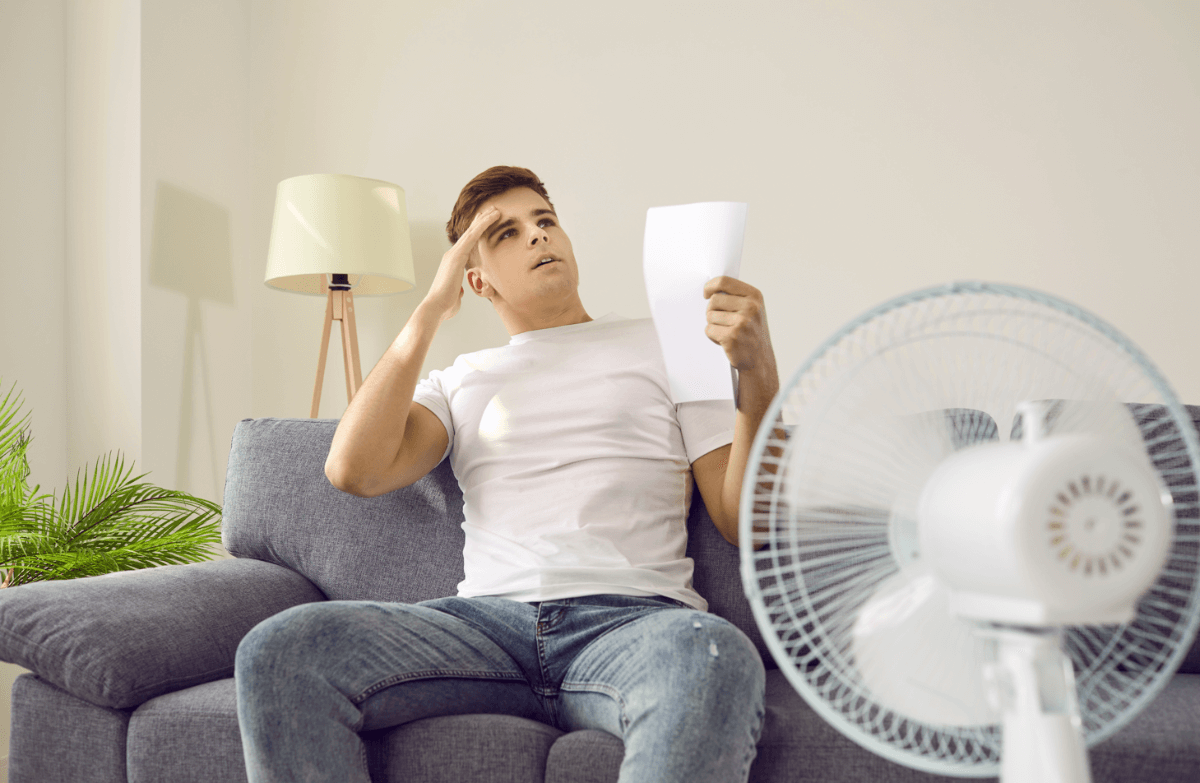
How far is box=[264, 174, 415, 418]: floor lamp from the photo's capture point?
2275 millimetres

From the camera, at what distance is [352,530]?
1498mm

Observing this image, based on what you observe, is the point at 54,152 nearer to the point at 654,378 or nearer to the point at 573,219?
the point at 573,219

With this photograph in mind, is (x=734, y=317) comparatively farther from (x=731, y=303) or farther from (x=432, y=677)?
(x=432, y=677)

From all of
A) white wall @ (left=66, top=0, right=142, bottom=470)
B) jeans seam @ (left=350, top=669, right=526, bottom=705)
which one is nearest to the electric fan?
jeans seam @ (left=350, top=669, right=526, bottom=705)

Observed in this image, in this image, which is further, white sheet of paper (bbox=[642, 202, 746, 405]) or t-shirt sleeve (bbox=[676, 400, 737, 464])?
t-shirt sleeve (bbox=[676, 400, 737, 464])

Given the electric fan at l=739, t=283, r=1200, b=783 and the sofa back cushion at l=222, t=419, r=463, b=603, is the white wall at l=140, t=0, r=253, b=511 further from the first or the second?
the electric fan at l=739, t=283, r=1200, b=783

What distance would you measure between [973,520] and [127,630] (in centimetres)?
112

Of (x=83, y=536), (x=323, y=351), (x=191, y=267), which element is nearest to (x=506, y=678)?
(x=83, y=536)

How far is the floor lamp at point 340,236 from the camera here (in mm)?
2275

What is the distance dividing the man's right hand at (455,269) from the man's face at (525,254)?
25mm

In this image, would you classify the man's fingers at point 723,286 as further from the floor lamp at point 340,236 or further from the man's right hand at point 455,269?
the floor lamp at point 340,236

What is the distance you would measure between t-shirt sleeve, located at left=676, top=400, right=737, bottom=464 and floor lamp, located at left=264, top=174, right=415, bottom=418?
4.08 ft

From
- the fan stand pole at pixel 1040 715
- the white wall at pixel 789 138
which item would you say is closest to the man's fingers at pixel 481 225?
the white wall at pixel 789 138

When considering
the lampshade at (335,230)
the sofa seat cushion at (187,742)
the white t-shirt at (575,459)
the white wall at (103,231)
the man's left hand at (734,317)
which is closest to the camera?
the man's left hand at (734,317)
